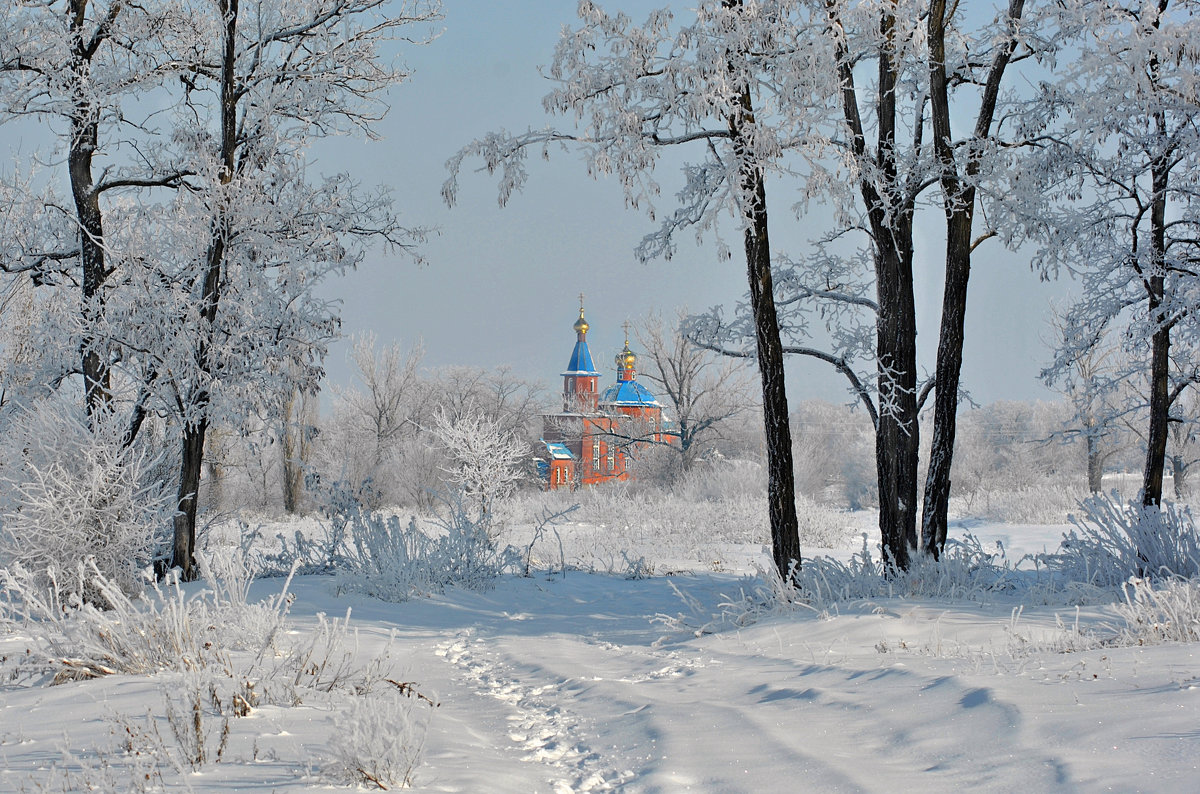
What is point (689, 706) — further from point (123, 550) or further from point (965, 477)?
point (965, 477)

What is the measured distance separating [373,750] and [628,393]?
30.7m

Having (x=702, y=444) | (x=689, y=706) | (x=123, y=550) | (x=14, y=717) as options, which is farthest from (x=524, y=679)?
(x=702, y=444)

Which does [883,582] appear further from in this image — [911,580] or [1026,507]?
[1026,507]

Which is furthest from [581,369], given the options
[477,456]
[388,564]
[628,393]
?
[388,564]

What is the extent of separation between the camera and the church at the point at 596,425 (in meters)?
27.7

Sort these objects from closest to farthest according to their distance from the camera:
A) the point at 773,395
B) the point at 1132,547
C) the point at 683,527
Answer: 1. the point at 1132,547
2. the point at 773,395
3. the point at 683,527

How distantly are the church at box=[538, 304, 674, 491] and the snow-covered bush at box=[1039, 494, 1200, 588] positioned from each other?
Result: 54.1ft

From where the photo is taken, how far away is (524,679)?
4.77m

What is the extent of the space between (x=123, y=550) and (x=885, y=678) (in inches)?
242

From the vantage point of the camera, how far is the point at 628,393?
1302 inches

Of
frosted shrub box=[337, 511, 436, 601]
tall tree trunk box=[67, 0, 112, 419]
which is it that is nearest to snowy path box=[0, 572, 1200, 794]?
frosted shrub box=[337, 511, 436, 601]

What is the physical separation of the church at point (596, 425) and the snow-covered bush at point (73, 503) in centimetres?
1699

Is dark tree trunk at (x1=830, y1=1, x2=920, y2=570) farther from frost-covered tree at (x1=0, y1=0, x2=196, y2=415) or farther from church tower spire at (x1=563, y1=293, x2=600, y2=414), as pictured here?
church tower spire at (x1=563, y1=293, x2=600, y2=414)

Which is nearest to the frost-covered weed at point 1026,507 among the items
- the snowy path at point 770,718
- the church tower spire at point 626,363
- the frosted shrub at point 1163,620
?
the church tower spire at point 626,363
